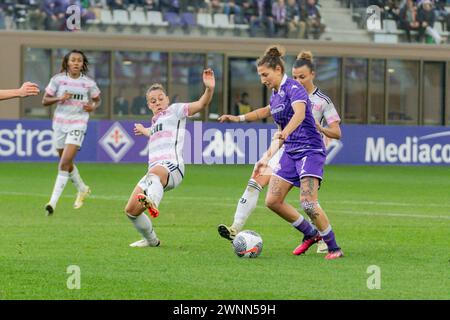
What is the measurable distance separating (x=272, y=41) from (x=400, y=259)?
1082 inches

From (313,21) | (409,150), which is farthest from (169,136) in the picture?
(313,21)

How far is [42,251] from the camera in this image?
13.1 metres

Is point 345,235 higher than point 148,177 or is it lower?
lower

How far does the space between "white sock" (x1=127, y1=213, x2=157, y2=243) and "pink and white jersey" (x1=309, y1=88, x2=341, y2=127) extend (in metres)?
2.21

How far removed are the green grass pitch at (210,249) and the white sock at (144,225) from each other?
0.19 metres

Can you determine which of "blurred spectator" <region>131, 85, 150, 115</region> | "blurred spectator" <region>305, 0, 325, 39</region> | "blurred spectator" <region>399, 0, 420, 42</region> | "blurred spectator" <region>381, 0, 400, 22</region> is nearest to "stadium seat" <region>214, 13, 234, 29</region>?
"blurred spectator" <region>305, 0, 325, 39</region>

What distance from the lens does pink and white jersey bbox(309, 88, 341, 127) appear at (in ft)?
44.8

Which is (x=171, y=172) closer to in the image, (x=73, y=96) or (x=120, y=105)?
(x=73, y=96)

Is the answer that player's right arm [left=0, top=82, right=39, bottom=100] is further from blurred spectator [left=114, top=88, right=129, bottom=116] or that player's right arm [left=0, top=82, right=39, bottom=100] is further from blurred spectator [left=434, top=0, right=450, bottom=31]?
blurred spectator [left=434, top=0, right=450, bottom=31]

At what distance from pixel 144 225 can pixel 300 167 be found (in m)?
1.95

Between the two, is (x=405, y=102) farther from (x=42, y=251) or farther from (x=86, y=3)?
(x=42, y=251)

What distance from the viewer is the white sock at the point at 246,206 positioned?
44.3 feet
